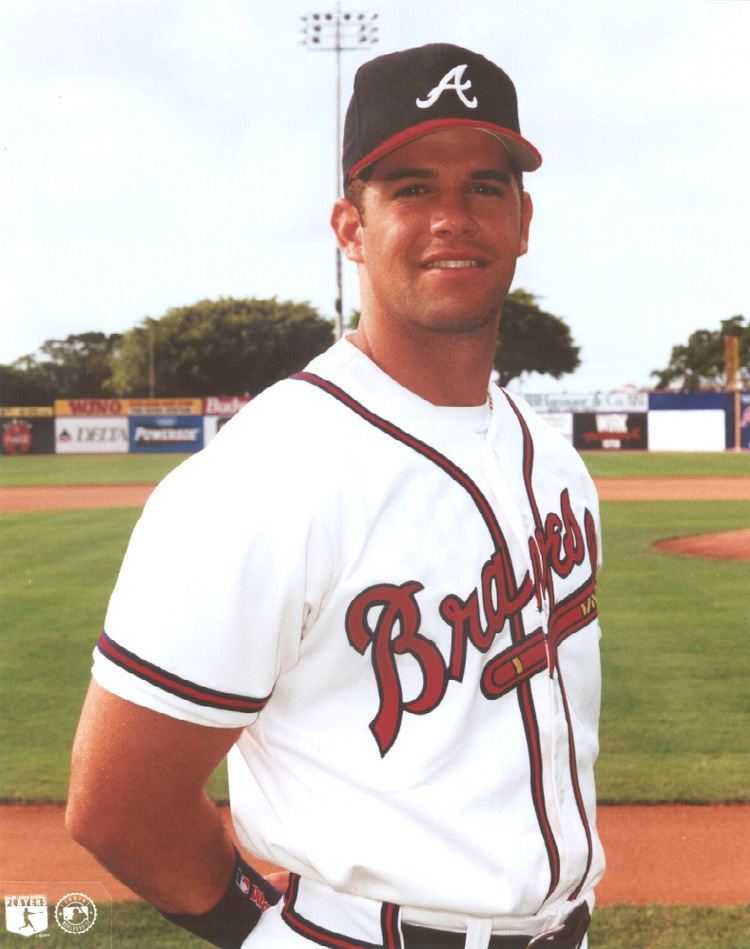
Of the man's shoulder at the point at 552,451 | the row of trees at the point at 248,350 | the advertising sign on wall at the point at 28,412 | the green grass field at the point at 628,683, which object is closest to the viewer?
the man's shoulder at the point at 552,451

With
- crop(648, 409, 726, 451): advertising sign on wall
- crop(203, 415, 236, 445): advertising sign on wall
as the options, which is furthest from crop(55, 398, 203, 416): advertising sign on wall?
crop(648, 409, 726, 451): advertising sign on wall

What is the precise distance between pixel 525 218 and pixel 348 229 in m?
0.31

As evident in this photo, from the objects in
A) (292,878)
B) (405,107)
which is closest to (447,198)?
(405,107)

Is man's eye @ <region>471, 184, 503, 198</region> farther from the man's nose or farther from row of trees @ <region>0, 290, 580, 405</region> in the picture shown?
row of trees @ <region>0, 290, 580, 405</region>

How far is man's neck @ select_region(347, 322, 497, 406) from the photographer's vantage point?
149 cm

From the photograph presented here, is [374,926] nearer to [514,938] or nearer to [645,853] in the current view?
[514,938]

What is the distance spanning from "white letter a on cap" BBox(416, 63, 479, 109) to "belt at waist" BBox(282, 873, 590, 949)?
3.65 ft

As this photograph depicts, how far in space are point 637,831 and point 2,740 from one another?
9.81 feet

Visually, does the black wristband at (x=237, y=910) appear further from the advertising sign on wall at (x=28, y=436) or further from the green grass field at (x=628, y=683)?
the advertising sign on wall at (x=28, y=436)

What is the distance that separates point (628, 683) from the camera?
18.4ft

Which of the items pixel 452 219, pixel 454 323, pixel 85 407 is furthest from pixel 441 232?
pixel 85 407

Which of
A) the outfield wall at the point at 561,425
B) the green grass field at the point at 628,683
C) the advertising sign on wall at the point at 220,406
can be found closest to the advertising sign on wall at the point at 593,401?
the outfield wall at the point at 561,425

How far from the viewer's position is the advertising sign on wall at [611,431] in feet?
96.8

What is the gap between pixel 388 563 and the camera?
1311 mm
